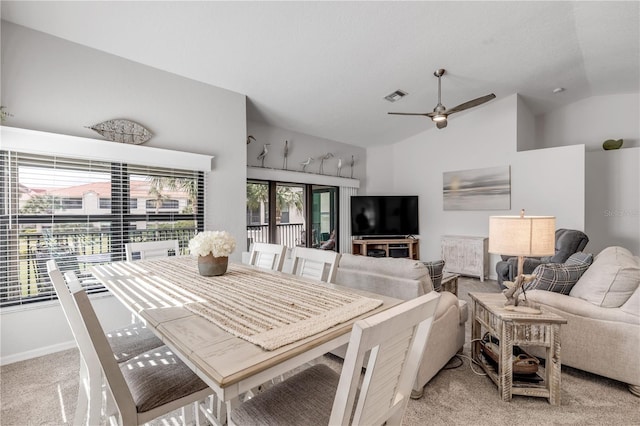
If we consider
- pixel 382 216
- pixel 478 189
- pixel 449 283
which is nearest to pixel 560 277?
pixel 449 283

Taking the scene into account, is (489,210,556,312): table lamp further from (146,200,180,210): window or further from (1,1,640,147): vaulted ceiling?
(146,200,180,210): window

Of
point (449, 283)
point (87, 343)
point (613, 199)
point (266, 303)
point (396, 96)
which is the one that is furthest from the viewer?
point (613, 199)

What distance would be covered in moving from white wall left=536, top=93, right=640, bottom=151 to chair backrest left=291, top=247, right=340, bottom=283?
20.0 feet

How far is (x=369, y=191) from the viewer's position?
22.5 ft

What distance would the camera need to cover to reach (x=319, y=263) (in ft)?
6.72

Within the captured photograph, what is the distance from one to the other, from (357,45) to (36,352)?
4.14 meters

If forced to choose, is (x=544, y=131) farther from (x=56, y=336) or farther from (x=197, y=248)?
(x=56, y=336)

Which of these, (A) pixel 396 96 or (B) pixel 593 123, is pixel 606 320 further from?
(B) pixel 593 123

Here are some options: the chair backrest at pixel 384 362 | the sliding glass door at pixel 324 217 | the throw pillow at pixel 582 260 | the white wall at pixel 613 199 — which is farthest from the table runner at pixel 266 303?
the white wall at pixel 613 199

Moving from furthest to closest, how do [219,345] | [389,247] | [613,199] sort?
[389,247] → [613,199] → [219,345]

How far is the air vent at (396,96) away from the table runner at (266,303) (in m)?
3.52

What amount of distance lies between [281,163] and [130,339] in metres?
3.98

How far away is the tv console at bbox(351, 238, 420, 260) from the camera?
6.00 metres

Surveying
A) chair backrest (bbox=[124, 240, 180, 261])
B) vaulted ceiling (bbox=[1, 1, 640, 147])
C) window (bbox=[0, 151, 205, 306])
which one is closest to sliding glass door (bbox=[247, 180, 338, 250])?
vaulted ceiling (bbox=[1, 1, 640, 147])
